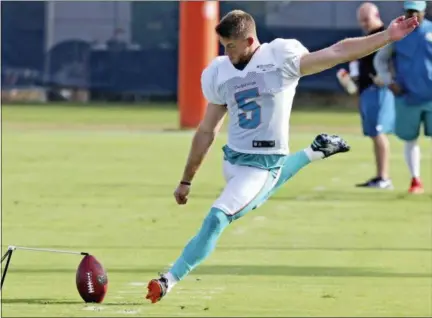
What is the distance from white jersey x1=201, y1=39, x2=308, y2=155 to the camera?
29.6ft

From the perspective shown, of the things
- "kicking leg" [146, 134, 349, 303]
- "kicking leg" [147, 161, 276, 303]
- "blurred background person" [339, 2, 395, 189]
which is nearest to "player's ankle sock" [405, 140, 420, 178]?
"blurred background person" [339, 2, 395, 189]

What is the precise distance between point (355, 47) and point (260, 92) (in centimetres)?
80

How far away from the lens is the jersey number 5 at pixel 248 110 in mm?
9102

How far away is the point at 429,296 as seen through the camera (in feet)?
31.7

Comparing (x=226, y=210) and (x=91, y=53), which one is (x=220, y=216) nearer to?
(x=226, y=210)

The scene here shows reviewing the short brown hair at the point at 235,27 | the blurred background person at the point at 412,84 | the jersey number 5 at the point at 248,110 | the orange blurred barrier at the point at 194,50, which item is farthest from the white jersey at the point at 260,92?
the orange blurred barrier at the point at 194,50

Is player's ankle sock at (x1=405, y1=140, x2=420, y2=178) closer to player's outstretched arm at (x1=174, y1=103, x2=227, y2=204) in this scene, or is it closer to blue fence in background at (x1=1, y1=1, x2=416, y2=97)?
player's outstretched arm at (x1=174, y1=103, x2=227, y2=204)

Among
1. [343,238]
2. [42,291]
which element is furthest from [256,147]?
[343,238]

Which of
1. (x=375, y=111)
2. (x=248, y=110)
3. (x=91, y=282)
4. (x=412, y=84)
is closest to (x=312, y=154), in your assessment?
(x=248, y=110)

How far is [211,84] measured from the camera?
919 cm

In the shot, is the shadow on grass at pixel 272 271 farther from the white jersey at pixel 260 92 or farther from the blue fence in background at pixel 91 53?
the blue fence in background at pixel 91 53

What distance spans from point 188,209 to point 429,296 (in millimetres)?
5215

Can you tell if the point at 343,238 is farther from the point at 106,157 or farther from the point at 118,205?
the point at 106,157

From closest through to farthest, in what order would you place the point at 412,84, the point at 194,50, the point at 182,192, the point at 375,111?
the point at 182,192
the point at 412,84
the point at 375,111
the point at 194,50
